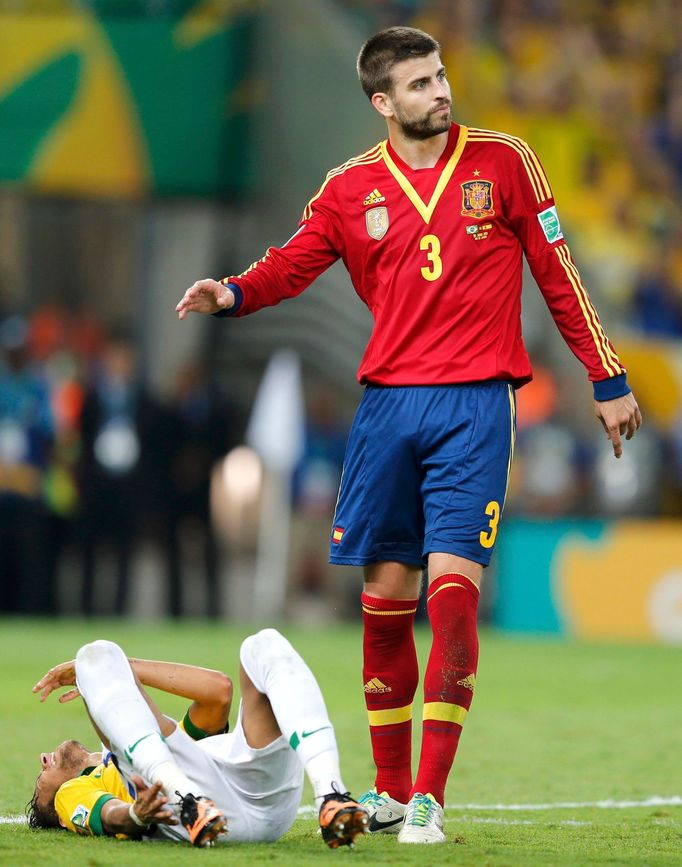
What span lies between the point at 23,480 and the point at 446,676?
9.09m

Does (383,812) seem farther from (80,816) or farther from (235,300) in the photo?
(235,300)

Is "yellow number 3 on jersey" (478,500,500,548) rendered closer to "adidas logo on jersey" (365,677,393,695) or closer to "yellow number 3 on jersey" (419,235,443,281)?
"adidas logo on jersey" (365,677,393,695)

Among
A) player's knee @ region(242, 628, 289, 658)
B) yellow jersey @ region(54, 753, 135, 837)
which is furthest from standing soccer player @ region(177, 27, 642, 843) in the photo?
yellow jersey @ region(54, 753, 135, 837)

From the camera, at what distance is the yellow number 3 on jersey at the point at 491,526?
4.94m

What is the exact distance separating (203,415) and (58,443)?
3.93 feet

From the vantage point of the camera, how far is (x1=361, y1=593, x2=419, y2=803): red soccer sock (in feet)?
17.0

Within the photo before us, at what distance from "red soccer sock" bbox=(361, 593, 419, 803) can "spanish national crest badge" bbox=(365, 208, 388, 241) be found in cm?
110

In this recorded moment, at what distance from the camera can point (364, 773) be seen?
21.4 ft

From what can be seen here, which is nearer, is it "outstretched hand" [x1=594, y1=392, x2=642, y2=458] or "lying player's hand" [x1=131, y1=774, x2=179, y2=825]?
"lying player's hand" [x1=131, y1=774, x2=179, y2=825]

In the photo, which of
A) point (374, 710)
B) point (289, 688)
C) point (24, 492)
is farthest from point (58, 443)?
point (289, 688)

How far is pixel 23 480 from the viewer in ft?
44.2

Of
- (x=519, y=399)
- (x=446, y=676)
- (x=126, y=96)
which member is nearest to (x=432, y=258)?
(x=446, y=676)

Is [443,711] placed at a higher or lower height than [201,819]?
higher

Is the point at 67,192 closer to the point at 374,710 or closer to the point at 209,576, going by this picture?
the point at 209,576
